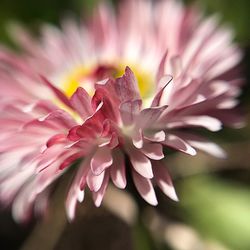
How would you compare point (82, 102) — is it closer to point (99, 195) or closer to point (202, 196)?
point (99, 195)

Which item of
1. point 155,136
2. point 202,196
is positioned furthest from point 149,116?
point 202,196

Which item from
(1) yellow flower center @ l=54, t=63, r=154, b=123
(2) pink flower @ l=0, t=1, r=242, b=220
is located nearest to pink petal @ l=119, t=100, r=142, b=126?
(2) pink flower @ l=0, t=1, r=242, b=220

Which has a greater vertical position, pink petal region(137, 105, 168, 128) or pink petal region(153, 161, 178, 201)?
pink petal region(137, 105, 168, 128)

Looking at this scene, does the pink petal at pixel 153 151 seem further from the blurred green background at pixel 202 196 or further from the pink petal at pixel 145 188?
the blurred green background at pixel 202 196

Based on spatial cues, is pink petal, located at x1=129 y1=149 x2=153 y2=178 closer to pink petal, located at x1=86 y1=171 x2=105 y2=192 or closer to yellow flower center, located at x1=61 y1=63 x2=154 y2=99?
pink petal, located at x1=86 y1=171 x2=105 y2=192

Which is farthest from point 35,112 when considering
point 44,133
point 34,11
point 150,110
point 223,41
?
point 34,11

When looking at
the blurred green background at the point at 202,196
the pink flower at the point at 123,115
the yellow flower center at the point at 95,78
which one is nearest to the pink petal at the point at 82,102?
the pink flower at the point at 123,115
